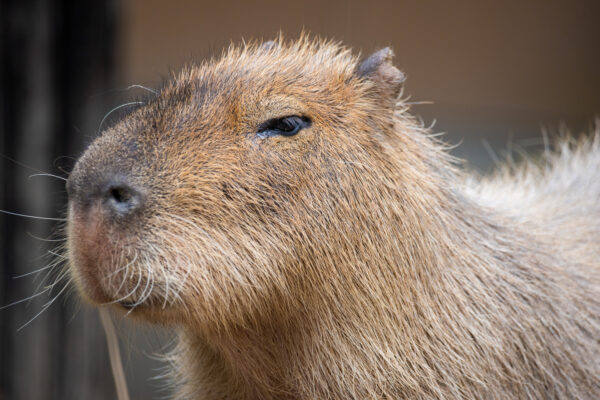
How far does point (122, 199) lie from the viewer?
1.92 metres

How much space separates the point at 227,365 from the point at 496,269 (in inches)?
35.8

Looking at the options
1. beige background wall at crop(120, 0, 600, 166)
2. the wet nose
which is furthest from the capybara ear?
beige background wall at crop(120, 0, 600, 166)

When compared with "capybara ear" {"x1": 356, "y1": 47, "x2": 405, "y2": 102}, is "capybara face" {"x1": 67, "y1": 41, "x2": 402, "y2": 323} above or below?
below

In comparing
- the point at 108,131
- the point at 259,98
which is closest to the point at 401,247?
the point at 259,98

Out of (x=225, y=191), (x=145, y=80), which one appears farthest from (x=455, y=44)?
(x=225, y=191)

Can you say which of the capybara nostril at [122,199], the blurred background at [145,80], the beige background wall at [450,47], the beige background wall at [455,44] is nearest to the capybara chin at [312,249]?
the capybara nostril at [122,199]

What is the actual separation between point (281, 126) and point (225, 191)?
26 cm

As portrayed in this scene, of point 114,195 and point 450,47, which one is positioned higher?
point 450,47

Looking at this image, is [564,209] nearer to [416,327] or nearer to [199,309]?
[416,327]

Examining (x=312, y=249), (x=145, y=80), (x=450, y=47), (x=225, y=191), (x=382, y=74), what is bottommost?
(x=312, y=249)

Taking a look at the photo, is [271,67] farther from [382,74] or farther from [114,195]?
[114,195]

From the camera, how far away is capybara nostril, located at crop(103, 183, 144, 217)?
190cm

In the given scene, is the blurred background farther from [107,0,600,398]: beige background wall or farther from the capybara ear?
the capybara ear

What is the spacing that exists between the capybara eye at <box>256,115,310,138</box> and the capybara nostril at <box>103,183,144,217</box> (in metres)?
0.39
